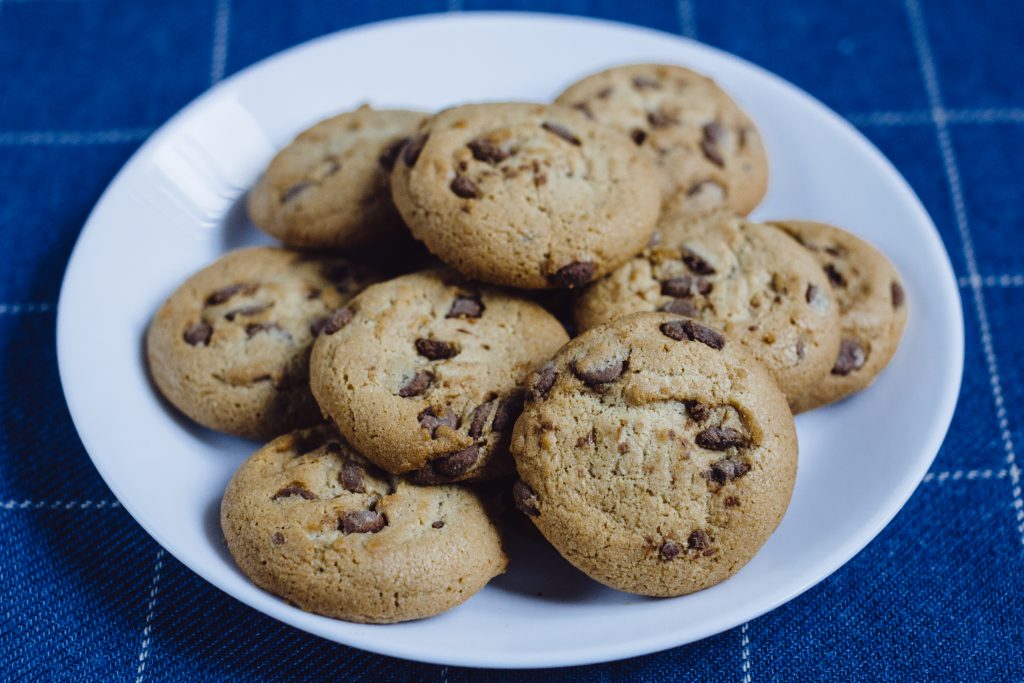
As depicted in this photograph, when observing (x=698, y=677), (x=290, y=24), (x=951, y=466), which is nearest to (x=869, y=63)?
(x=951, y=466)

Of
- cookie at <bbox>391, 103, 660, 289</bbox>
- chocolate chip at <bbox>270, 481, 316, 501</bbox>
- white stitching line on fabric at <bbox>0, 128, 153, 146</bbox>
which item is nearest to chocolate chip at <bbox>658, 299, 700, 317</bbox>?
cookie at <bbox>391, 103, 660, 289</bbox>

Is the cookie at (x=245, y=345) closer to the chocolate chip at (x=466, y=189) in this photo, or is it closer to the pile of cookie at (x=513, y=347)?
the pile of cookie at (x=513, y=347)

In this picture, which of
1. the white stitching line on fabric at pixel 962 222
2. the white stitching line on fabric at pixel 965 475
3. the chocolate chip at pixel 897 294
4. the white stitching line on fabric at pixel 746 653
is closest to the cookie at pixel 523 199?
the chocolate chip at pixel 897 294

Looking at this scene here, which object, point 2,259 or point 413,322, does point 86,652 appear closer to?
point 413,322

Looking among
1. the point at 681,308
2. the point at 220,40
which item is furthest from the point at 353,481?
the point at 220,40

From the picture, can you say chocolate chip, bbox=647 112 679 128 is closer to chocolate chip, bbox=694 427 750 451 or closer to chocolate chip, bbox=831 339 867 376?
chocolate chip, bbox=831 339 867 376
